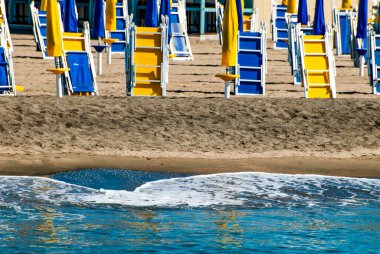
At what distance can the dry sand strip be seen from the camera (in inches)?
509

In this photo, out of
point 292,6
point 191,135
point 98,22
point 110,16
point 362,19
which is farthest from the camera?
point 292,6

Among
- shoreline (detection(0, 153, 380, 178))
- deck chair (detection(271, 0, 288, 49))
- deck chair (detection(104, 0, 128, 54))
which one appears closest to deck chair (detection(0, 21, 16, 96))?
shoreline (detection(0, 153, 380, 178))

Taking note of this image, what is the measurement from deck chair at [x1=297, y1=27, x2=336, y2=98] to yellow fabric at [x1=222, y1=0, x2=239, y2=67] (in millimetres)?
1259

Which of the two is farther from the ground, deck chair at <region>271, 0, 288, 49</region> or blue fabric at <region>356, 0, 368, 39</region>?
blue fabric at <region>356, 0, 368, 39</region>

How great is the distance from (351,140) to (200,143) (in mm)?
2244

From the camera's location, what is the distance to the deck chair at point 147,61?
16.6 metres

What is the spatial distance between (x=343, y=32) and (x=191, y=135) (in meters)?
A: 12.4

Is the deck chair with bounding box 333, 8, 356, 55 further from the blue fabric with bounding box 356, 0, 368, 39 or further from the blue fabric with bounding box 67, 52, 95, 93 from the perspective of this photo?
the blue fabric with bounding box 67, 52, 95, 93

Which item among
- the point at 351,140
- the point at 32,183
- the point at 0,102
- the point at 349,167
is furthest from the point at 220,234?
the point at 0,102

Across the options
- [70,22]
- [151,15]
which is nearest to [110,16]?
[151,15]

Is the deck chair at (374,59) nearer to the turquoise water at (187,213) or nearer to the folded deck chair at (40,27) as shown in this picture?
the turquoise water at (187,213)

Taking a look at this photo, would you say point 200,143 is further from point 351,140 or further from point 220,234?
point 220,234

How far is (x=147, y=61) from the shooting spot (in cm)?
1680

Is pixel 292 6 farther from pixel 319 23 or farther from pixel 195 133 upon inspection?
pixel 195 133
